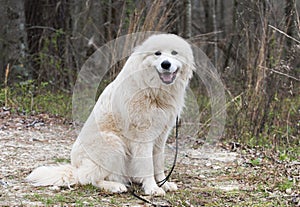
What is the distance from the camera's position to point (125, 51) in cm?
610

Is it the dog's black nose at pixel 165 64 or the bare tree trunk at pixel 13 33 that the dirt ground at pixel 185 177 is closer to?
the dog's black nose at pixel 165 64

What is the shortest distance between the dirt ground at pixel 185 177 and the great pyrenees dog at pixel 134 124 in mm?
135

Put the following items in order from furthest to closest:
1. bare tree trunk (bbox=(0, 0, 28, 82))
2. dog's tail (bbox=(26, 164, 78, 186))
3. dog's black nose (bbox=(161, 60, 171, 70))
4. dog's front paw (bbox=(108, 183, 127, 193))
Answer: bare tree trunk (bbox=(0, 0, 28, 82)) < dog's tail (bbox=(26, 164, 78, 186)) < dog's front paw (bbox=(108, 183, 127, 193)) < dog's black nose (bbox=(161, 60, 171, 70))

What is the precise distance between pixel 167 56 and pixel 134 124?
0.64 m

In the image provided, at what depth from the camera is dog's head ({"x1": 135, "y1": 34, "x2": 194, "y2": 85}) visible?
3.74m

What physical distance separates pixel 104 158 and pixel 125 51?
7.84 ft

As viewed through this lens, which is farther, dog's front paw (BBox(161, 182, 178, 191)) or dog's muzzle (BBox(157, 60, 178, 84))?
dog's front paw (BBox(161, 182, 178, 191))

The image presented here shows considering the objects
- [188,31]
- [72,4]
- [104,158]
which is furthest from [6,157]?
[72,4]

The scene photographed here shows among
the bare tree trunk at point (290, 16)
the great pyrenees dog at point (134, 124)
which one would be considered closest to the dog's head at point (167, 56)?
the great pyrenees dog at point (134, 124)

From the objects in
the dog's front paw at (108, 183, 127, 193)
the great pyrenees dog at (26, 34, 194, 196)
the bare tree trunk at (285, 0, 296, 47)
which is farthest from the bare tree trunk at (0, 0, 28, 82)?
the dog's front paw at (108, 183, 127, 193)

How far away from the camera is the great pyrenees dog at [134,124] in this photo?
387 cm

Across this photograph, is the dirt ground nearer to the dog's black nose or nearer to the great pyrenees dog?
the great pyrenees dog

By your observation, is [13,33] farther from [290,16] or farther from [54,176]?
[54,176]

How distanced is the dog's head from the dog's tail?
118cm
